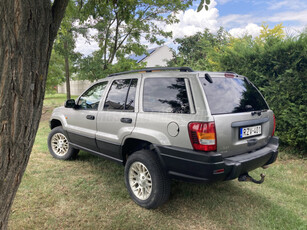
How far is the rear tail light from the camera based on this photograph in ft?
8.02

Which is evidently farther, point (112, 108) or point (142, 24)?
point (142, 24)

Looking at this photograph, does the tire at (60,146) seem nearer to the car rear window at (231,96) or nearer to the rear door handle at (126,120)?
the rear door handle at (126,120)

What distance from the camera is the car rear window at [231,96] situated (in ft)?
8.82

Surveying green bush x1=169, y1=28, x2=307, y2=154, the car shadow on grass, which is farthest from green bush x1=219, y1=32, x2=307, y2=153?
the car shadow on grass

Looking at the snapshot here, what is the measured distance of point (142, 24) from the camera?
9.41m

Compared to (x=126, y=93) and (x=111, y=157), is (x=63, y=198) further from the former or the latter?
(x=126, y=93)

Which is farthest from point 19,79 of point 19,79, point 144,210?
point 144,210

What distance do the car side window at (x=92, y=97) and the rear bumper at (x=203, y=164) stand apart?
1.76 meters

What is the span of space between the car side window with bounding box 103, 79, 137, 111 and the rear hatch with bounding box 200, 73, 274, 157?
A: 1118 millimetres

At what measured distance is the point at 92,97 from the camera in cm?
419

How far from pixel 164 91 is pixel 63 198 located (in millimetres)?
2126

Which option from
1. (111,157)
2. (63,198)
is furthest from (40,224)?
(111,157)

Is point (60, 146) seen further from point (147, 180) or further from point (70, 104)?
point (147, 180)

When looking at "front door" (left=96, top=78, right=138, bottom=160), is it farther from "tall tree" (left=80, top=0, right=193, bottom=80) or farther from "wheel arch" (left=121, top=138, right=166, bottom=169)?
"tall tree" (left=80, top=0, right=193, bottom=80)
